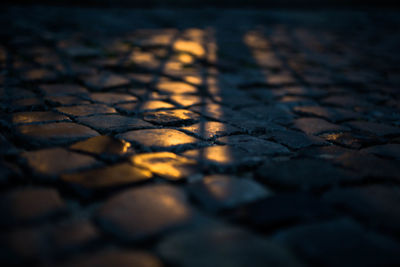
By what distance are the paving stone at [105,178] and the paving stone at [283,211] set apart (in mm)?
463

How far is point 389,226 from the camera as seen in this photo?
114 centimetres

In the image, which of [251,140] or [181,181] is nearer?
[181,181]

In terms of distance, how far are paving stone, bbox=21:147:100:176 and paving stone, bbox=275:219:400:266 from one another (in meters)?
0.89

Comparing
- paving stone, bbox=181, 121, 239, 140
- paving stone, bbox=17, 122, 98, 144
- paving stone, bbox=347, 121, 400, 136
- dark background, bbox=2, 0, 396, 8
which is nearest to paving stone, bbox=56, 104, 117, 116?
paving stone, bbox=17, 122, 98, 144

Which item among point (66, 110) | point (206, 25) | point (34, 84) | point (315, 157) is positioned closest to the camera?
point (315, 157)

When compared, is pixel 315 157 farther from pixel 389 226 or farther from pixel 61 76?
pixel 61 76

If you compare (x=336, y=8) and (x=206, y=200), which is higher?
(x=336, y=8)

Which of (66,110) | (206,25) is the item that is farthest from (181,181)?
(206,25)

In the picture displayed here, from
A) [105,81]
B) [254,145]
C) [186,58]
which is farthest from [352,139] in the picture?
[186,58]

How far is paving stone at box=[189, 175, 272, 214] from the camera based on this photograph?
4.02 ft

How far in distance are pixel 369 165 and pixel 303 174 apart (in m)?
0.39

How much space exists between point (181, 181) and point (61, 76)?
7.12ft

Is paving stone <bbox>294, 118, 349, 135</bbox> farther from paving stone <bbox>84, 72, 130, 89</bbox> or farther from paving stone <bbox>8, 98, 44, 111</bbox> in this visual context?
paving stone <bbox>8, 98, 44, 111</bbox>

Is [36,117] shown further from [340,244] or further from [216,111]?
[340,244]
